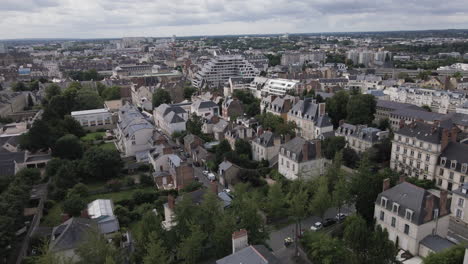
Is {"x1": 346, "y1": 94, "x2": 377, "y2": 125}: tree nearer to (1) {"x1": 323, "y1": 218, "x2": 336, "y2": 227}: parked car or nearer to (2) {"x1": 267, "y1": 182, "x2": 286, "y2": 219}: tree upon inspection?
(1) {"x1": 323, "y1": 218, "x2": 336, "y2": 227}: parked car

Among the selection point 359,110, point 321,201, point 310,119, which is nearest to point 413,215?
point 321,201

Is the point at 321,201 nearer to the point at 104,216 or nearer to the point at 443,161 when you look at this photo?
the point at 443,161

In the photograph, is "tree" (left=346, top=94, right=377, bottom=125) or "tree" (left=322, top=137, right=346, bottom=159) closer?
"tree" (left=322, top=137, right=346, bottom=159)

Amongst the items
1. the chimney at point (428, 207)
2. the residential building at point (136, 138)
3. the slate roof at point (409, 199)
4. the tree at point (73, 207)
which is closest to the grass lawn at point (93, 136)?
the residential building at point (136, 138)

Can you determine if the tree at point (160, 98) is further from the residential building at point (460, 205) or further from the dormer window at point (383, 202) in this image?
the residential building at point (460, 205)

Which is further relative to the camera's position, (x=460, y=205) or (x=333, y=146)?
(x=333, y=146)

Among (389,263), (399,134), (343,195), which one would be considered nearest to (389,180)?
(343,195)

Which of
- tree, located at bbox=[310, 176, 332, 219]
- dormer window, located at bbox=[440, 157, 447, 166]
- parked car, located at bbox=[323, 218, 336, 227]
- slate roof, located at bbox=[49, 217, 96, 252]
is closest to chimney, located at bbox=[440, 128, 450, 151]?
dormer window, located at bbox=[440, 157, 447, 166]
